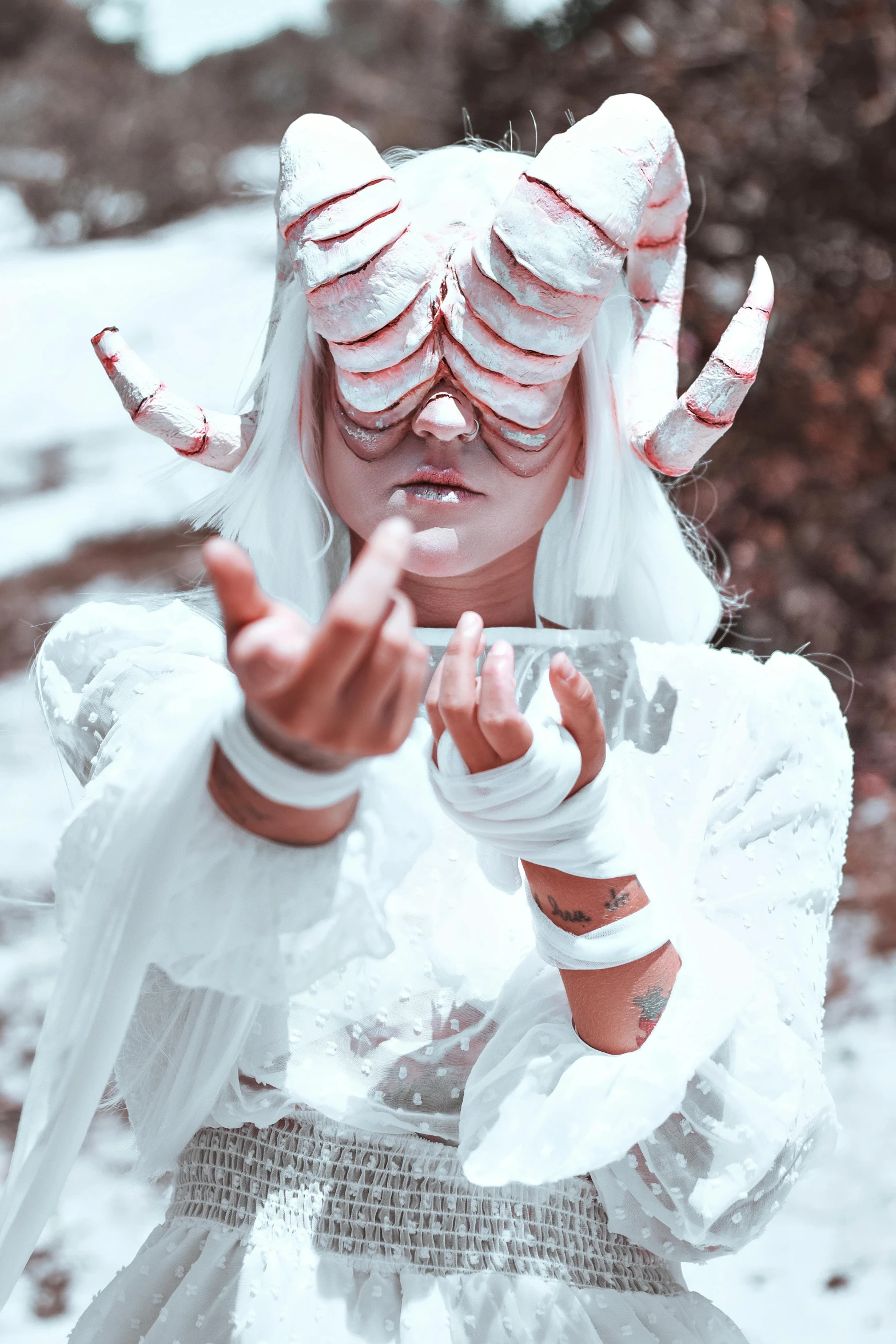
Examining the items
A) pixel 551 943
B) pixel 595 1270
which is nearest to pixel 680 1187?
pixel 595 1270

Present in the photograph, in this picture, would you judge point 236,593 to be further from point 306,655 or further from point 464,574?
point 464,574

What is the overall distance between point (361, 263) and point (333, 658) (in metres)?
0.51

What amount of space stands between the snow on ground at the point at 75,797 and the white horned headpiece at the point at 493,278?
0.32 metres

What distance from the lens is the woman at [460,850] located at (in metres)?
0.90

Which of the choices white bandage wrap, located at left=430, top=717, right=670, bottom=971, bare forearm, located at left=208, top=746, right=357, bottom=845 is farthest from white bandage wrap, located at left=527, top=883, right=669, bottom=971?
bare forearm, located at left=208, top=746, right=357, bottom=845

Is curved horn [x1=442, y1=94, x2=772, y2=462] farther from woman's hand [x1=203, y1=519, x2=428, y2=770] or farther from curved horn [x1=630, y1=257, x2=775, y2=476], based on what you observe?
woman's hand [x1=203, y1=519, x2=428, y2=770]

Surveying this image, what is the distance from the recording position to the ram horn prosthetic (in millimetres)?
1079

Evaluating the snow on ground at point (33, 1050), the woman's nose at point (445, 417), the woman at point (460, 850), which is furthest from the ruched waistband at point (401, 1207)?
the woman's nose at point (445, 417)

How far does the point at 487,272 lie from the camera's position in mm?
1088

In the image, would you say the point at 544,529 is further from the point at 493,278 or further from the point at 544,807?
the point at 544,807

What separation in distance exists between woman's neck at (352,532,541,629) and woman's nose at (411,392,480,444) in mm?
154

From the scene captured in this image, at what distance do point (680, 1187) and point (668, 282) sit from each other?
A: 2.94 feet

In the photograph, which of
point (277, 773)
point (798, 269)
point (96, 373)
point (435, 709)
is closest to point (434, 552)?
point (435, 709)

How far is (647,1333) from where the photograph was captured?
1122 mm
